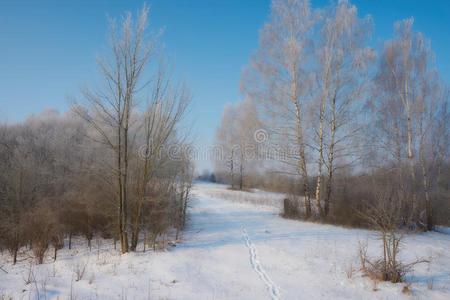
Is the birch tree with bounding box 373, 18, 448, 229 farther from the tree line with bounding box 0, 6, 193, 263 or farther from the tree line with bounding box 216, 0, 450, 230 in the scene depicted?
the tree line with bounding box 0, 6, 193, 263

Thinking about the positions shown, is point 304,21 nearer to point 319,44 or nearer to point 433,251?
point 319,44

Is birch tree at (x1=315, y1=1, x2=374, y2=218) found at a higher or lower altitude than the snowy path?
higher

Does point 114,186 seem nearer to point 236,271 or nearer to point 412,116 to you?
point 236,271

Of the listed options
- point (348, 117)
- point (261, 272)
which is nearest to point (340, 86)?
point (348, 117)

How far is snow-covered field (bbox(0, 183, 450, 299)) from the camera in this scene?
5.31 m

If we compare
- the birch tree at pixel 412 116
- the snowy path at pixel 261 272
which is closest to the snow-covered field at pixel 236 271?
the snowy path at pixel 261 272

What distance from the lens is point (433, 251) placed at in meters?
8.13

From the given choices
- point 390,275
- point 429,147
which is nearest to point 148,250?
point 390,275

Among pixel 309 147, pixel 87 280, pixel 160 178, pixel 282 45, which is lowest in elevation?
pixel 87 280

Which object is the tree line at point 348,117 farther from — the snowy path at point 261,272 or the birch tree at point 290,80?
the snowy path at point 261,272

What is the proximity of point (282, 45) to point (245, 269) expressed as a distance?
408 inches

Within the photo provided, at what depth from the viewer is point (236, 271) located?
6391 mm

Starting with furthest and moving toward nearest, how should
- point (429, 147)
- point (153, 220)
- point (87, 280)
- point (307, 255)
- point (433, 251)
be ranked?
point (429, 147) → point (153, 220) → point (433, 251) → point (307, 255) → point (87, 280)

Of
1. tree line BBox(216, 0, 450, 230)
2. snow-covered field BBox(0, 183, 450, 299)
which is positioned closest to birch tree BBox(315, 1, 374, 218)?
tree line BBox(216, 0, 450, 230)
